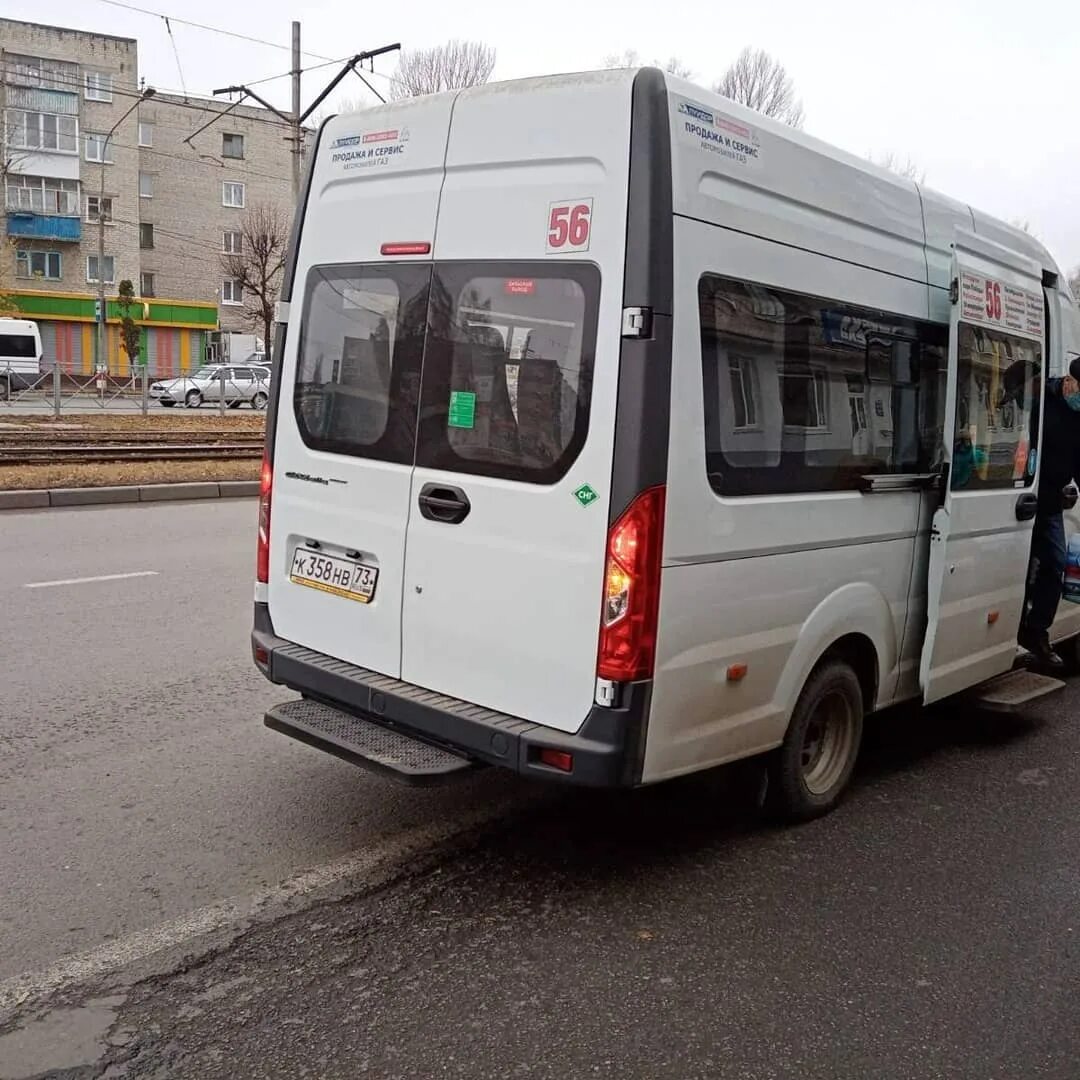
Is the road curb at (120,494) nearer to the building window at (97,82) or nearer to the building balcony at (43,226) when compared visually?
the building balcony at (43,226)

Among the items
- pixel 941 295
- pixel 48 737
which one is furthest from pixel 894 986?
pixel 48 737

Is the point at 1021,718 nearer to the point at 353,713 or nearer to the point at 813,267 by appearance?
the point at 813,267

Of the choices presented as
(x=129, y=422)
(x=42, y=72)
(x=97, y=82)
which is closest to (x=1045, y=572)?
(x=129, y=422)

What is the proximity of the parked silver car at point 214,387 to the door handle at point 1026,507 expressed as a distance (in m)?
33.6

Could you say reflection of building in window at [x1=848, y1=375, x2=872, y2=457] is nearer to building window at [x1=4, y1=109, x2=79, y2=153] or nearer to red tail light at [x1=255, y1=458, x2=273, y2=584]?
red tail light at [x1=255, y1=458, x2=273, y2=584]

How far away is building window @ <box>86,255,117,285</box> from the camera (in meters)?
54.6

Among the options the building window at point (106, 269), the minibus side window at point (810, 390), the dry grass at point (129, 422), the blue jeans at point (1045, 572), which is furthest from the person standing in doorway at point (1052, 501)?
the building window at point (106, 269)

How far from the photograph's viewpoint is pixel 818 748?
464 cm

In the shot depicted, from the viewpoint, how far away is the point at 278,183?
2415 inches

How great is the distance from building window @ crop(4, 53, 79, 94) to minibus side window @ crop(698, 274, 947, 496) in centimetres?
5524

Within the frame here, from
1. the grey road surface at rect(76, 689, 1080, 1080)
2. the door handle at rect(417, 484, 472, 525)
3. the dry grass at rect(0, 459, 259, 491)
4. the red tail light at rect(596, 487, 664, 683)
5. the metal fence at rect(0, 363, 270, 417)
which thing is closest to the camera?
the grey road surface at rect(76, 689, 1080, 1080)

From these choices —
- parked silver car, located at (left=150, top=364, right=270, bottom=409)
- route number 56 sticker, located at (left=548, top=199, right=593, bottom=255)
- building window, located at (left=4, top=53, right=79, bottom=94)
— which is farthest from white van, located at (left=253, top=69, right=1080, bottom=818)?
building window, located at (left=4, top=53, right=79, bottom=94)

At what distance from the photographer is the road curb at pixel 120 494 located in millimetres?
12766

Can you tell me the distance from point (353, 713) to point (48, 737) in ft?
5.89
